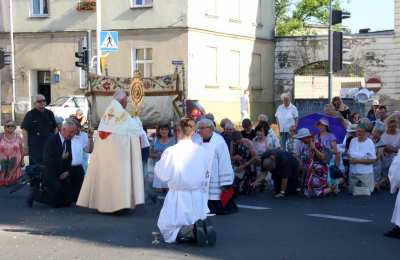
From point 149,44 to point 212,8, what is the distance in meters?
3.69

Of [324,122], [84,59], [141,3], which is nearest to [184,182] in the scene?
[324,122]

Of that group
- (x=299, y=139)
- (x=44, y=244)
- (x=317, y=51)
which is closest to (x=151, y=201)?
(x=299, y=139)

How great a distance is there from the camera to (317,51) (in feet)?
136

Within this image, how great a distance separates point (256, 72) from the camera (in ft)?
137

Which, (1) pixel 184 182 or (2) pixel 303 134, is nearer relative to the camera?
(1) pixel 184 182

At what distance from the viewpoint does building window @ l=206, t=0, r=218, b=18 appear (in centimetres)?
3744

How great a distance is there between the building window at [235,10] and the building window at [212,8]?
1.60 m

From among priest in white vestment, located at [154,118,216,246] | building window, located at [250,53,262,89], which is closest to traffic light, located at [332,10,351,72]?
priest in white vestment, located at [154,118,216,246]

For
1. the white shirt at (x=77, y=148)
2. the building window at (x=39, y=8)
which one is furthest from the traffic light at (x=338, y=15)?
the building window at (x=39, y=8)

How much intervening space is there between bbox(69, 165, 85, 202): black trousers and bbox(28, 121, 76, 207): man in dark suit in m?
0.06

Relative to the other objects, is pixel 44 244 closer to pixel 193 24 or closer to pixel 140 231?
pixel 140 231

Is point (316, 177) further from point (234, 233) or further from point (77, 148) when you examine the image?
point (77, 148)

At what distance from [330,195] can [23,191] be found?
5.97 m

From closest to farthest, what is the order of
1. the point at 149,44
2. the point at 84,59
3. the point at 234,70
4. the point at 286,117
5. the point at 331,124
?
1. the point at 331,124
2. the point at 286,117
3. the point at 84,59
4. the point at 149,44
5. the point at 234,70
